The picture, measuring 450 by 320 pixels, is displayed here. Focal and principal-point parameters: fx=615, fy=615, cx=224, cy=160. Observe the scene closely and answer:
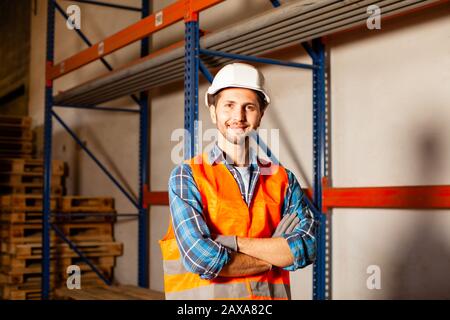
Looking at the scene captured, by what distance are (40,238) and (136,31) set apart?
3.88 meters

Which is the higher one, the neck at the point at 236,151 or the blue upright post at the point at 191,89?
the blue upright post at the point at 191,89

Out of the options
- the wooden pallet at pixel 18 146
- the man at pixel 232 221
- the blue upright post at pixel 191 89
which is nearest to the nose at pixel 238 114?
the man at pixel 232 221

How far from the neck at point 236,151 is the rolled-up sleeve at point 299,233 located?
26 centimetres

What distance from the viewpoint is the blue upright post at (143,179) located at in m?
8.24

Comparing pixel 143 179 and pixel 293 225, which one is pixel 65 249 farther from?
pixel 293 225

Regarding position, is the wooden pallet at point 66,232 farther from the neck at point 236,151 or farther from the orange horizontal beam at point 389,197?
the neck at point 236,151

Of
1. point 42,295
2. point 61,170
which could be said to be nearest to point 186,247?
point 42,295

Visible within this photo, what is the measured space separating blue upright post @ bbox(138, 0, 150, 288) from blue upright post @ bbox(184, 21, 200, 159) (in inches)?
139

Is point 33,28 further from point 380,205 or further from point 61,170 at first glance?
point 380,205

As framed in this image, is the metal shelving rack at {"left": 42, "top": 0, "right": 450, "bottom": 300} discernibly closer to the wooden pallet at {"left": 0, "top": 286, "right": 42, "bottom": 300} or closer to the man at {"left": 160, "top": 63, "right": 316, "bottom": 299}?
the man at {"left": 160, "top": 63, "right": 316, "bottom": 299}

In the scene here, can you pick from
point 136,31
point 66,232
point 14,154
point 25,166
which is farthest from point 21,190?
point 136,31

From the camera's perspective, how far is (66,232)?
28.2 feet

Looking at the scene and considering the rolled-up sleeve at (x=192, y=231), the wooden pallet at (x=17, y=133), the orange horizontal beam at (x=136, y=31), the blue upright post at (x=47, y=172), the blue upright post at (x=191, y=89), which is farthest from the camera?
the wooden pallet at (x=17, y=133)

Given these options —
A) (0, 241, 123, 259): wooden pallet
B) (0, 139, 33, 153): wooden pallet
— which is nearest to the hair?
(0, 241, 123, 259): wooden pallet
